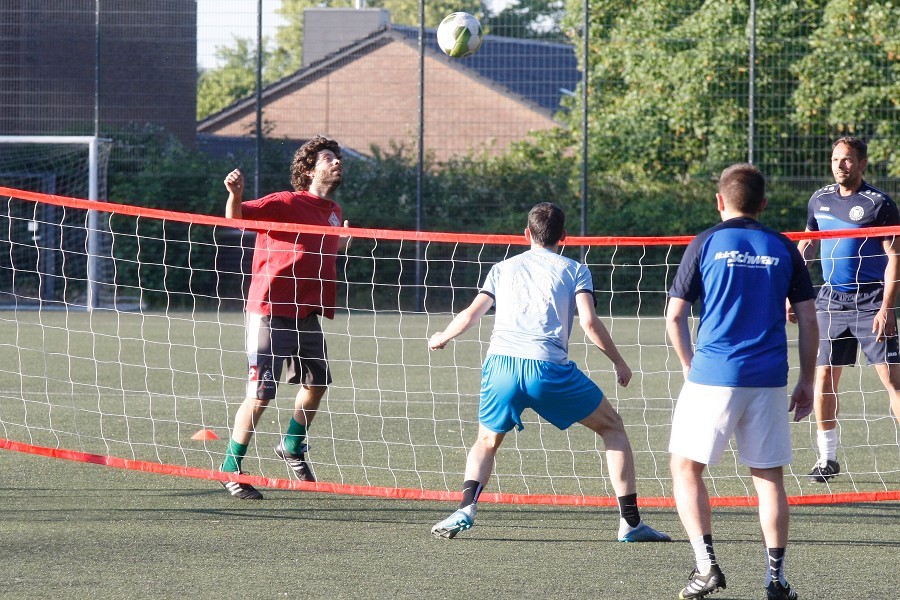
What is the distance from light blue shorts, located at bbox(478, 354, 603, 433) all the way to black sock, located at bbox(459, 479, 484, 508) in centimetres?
27

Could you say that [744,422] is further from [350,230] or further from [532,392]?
[350,230]

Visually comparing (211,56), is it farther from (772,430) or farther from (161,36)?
(772,430)

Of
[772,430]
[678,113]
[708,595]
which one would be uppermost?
[678,113]

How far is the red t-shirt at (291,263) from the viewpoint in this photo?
6.44m

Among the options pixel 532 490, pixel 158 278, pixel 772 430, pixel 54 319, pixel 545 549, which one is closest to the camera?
pixel 772 430

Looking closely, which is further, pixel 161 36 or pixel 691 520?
pixel 161 36

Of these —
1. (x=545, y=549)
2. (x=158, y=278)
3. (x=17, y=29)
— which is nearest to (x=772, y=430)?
(x=545, y=549)

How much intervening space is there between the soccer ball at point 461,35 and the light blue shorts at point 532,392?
23.9 feet

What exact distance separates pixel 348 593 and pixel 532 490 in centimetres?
220

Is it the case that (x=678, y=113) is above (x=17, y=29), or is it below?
below

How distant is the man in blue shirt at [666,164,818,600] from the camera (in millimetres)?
4488

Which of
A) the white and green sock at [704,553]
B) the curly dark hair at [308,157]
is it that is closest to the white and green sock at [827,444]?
the white and green sock at [704,553]

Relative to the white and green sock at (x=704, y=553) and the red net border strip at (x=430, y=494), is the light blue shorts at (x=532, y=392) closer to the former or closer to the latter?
the red net border strip at (x=430, y=494)

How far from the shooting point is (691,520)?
4574mm
